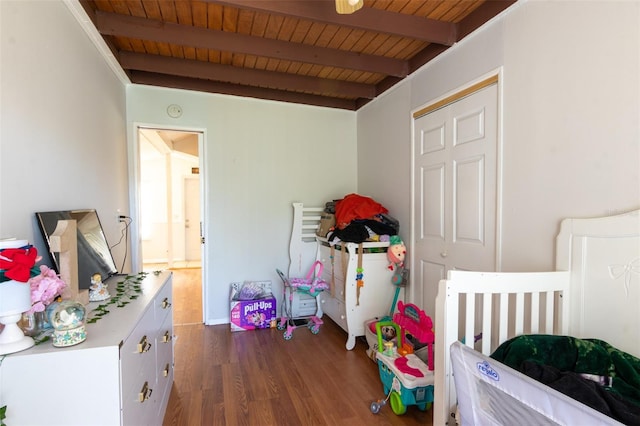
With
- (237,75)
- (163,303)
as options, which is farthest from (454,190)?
(237,75)

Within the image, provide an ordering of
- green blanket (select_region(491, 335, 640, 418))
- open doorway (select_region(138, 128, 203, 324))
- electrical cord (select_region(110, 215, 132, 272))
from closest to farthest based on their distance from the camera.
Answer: green blanket (select_region(491, 335, 640, 418)) → electrical cord (select_region(110, 215, 132, 272)) → open doorway (select_region(138, 128, 203, 324))

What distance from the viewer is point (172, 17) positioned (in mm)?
2090

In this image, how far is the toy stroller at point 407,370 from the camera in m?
1.76

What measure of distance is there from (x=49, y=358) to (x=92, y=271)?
0.96 m

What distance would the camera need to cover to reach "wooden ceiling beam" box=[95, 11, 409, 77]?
2.06m

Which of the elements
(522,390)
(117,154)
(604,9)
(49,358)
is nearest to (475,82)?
(604,9)

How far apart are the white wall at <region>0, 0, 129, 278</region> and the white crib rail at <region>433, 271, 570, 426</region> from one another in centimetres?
173

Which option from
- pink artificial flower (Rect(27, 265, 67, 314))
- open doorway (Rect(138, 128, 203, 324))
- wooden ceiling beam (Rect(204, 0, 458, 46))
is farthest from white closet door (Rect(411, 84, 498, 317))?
open doorway (Rect(138, 128, 203, 324))

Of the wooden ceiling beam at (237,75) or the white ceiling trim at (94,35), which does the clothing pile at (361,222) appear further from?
the white ceiling trim at (94,35)

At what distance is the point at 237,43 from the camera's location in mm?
2283

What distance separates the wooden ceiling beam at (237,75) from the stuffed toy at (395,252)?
1.63 m

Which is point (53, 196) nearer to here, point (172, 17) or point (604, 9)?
point (172, 17)

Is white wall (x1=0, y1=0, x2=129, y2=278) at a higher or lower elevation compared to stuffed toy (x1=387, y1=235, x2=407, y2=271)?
higher

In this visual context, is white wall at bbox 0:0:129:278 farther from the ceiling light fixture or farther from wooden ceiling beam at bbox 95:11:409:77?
the ceiling light fixture
